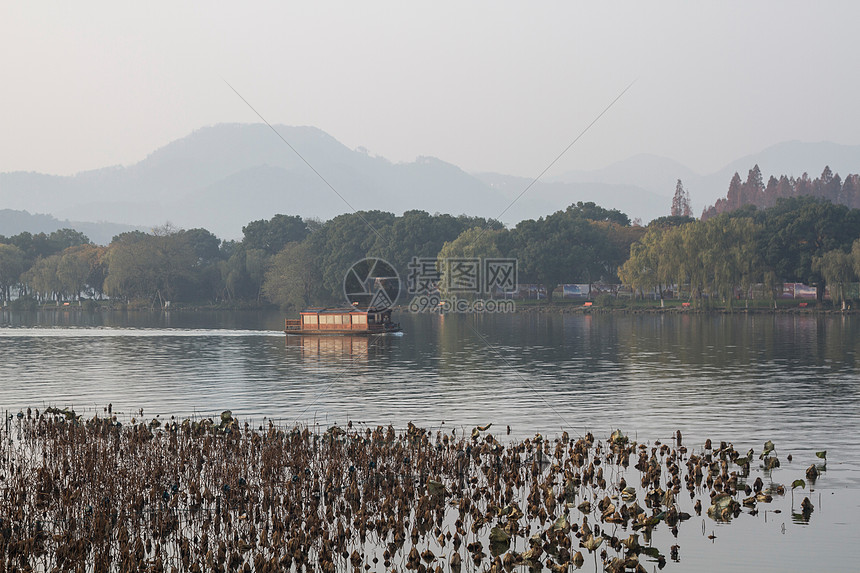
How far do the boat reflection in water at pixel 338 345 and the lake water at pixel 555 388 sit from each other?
11.0 inches

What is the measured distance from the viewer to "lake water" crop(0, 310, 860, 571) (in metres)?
19.5

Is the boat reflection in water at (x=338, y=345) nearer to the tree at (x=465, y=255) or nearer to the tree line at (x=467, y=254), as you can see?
the tree at (x=465, y=255)

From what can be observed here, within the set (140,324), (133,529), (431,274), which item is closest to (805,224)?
(431,274)

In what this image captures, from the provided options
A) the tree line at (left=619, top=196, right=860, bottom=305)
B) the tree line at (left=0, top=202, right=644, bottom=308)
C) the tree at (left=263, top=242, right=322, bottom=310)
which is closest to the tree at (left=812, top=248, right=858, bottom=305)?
the tree line at (left=619, top=196, right=860, bottom=305)

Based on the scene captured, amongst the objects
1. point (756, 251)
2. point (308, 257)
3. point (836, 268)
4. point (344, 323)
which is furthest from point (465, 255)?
point (344, 323)

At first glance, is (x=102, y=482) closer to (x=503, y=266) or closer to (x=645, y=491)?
(x=645, y=491)

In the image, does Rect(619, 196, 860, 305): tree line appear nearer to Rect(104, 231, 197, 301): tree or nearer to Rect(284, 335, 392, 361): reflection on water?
Rect(284, 335, 392, 361): reflection on water

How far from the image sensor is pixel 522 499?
20125 millimetres

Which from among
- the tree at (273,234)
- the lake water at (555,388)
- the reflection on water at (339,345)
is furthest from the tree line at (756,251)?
the tree at (273,234)

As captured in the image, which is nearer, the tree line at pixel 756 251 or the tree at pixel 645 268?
the tree line at pixel 756 251

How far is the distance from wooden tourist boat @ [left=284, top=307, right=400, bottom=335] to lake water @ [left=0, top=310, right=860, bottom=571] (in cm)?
337

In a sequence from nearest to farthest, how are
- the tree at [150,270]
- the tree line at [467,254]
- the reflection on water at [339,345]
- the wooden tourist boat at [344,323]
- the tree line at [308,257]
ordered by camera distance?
the reflection on water at [339,345] < the wooden tourist boat at [344,323] < the tree line at [467,254] < the tree line at [308,257] < the tree at [150,270]

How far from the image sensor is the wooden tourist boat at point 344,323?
8450 cm

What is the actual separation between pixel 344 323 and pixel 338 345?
11.4 m
